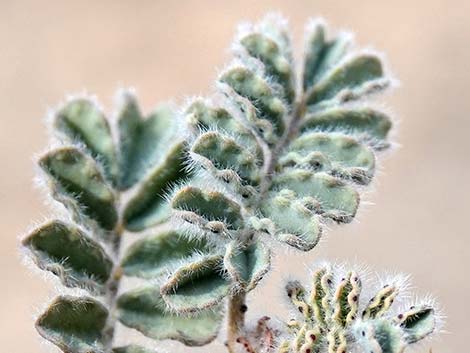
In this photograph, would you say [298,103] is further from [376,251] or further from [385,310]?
[376,251]

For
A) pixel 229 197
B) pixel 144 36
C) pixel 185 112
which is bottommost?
pixel 229 197

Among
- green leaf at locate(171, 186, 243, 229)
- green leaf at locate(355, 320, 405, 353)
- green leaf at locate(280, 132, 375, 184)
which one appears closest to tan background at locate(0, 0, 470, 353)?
green leaf at locate(280, 132, 375, 184)

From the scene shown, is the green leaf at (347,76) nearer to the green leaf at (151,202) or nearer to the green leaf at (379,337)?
the green leaf at (151,202)

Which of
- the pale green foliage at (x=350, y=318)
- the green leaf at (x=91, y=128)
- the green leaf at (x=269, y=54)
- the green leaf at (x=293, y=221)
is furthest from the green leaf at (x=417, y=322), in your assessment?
the green leaf at (x=91, y=128)

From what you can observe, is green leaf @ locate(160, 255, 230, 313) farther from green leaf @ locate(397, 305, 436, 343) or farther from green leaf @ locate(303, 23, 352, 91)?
green leaf @ locate(303, 23, 352, 91)

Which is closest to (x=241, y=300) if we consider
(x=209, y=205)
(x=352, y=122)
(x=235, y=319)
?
(x=235, y=319)

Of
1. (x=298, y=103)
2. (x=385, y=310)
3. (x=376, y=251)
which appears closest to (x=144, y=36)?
(x=376, y=251)
